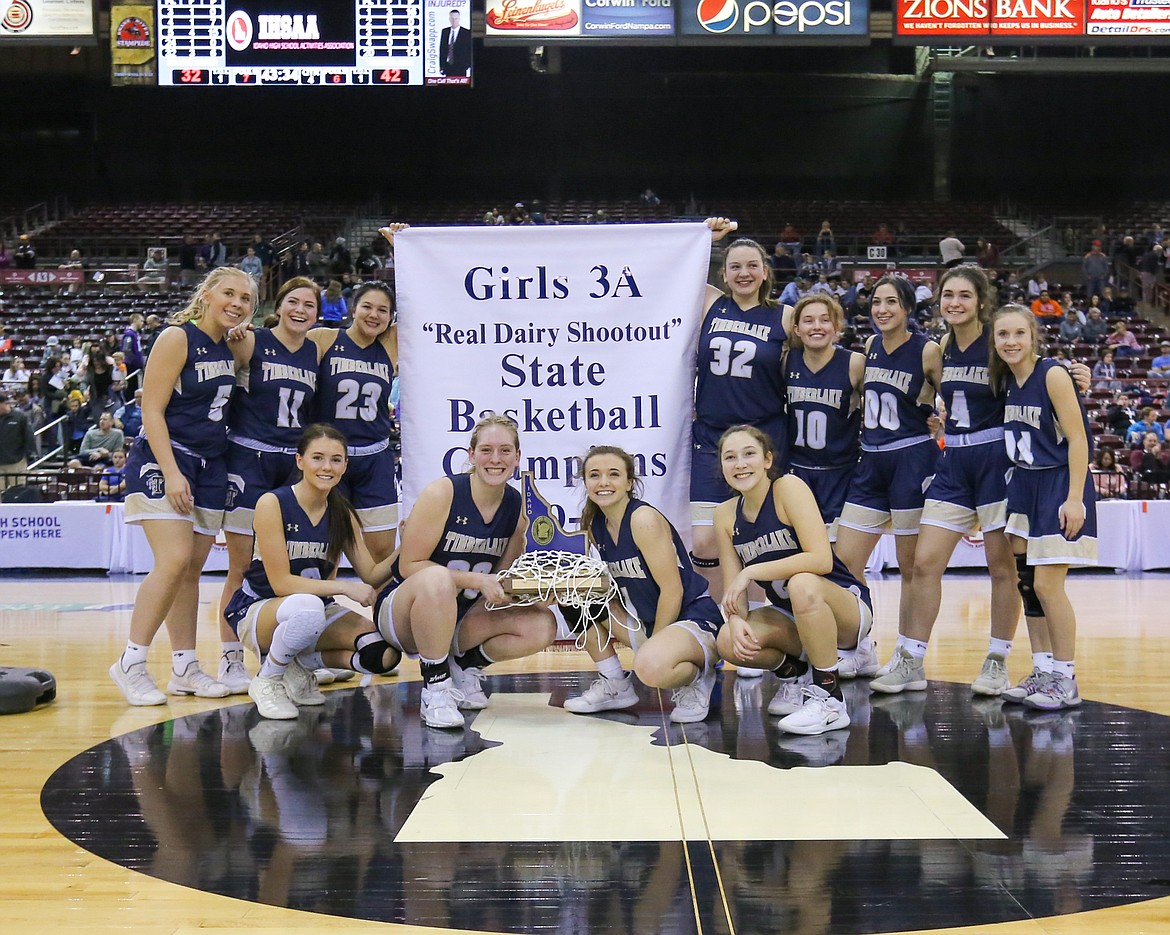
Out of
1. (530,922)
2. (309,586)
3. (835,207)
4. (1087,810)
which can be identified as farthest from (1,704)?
(835,207)

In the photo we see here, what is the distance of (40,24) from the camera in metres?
16.1

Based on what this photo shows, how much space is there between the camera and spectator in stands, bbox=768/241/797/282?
16.9m

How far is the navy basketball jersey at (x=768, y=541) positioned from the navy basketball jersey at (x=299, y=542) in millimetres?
1453

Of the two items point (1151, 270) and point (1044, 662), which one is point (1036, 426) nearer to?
point (1044, 662)

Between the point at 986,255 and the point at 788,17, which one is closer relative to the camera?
the point at 788,17

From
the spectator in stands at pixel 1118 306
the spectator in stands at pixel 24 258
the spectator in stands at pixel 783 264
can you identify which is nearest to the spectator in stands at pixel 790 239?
the spectator in stands at pixel 783 264

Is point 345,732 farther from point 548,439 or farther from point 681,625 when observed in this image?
point 548,439

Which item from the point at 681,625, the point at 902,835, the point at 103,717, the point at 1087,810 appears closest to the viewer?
the point at 902,835

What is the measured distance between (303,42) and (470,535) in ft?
45.4

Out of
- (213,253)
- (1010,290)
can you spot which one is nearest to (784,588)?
(1010,290)

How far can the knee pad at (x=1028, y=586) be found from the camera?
14.0 ft

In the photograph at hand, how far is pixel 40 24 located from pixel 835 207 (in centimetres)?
A: 1286

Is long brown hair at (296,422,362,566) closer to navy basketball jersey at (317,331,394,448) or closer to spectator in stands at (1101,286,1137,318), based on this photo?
navy basketball jersey at (317,331,394,448)

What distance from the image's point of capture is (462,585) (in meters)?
4.02
